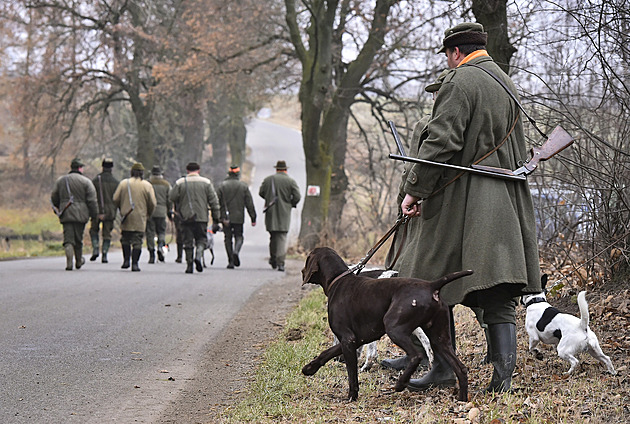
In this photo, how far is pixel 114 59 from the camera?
2870 centimetres

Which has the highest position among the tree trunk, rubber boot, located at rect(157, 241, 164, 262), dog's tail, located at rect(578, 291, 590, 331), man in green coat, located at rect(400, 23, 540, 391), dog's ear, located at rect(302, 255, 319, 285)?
the tree trunk

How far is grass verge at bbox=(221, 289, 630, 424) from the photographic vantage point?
4.68m

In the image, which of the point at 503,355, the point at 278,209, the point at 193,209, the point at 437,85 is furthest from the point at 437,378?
the point at 278,209

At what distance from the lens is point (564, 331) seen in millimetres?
6156

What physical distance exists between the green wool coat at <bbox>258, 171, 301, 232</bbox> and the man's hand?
1206 centimetres

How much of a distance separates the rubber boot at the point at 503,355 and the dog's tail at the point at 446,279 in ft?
2.15

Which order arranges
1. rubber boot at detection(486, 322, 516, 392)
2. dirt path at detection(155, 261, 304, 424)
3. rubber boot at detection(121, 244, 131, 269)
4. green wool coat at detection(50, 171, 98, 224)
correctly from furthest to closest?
rubber boot at detection(121, 244, 131, 269)
green wool coat at detection(50, 171, 98, 224)
dirt path at detection(155, 261, 304, 424)
rubber boot at detection(486, 322, 516, 392)

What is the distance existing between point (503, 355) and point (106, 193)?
1427 cm

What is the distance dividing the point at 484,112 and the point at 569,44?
342 centimetres

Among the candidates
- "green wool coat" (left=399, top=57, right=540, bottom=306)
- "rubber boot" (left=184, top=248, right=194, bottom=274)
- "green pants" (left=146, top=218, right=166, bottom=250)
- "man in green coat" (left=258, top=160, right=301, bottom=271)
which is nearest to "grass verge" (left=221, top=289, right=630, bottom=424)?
"green wool coat" (left=399, top=57, right=540, bottom=306)

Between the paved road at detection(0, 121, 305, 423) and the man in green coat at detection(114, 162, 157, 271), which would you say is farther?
the man in green coat at detection(114, 162, 157, 271)

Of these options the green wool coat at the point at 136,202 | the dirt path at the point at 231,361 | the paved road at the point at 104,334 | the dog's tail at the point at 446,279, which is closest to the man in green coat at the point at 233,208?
the paved road at the point at 104,334

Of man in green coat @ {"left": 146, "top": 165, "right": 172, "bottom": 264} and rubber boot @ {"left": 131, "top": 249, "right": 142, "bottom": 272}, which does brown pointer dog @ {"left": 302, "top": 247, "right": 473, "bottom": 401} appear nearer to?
rubber boot @ {"left": 131, "top": 249, "right": 142, "bottom": 272}

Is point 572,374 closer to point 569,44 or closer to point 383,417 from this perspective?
point 383,417
